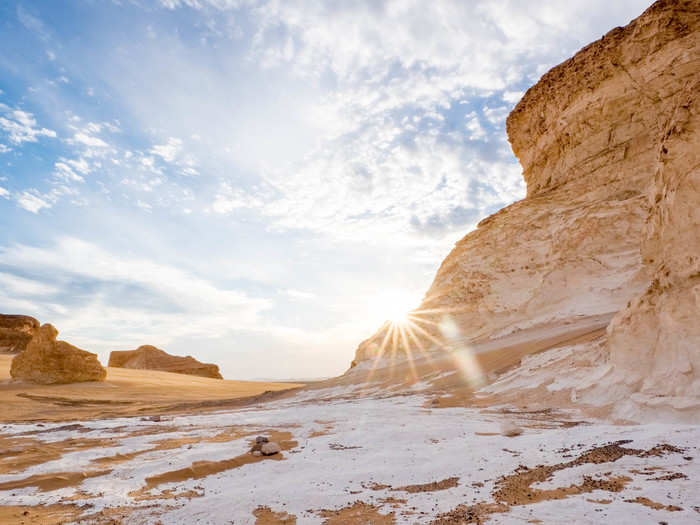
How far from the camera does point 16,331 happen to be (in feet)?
155

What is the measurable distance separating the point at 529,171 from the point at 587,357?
61.1 feet

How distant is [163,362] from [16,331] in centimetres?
1638

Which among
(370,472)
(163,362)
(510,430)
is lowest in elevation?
(370,472)

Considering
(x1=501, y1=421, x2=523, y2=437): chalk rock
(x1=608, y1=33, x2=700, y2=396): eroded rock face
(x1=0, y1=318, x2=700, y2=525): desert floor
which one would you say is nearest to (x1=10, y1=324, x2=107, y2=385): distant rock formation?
(x1=0, y1=318, x2=700, y2=525): desert floor

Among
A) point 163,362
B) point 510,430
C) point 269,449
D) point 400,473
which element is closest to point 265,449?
point 269,449

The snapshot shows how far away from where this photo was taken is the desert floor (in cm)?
340

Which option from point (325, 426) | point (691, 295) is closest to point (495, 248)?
point (691, 295)

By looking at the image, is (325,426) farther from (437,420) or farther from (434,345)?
(434,345)

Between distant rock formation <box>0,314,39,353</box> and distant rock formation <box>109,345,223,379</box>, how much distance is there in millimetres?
10564

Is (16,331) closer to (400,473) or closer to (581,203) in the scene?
(581,203)

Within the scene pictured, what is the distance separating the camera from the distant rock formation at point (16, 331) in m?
44.3

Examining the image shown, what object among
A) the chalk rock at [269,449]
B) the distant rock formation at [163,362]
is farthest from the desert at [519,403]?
the distant rock formation at [163,362]

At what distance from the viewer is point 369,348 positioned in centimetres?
2242

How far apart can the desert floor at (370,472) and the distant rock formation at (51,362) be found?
47.8 ft
